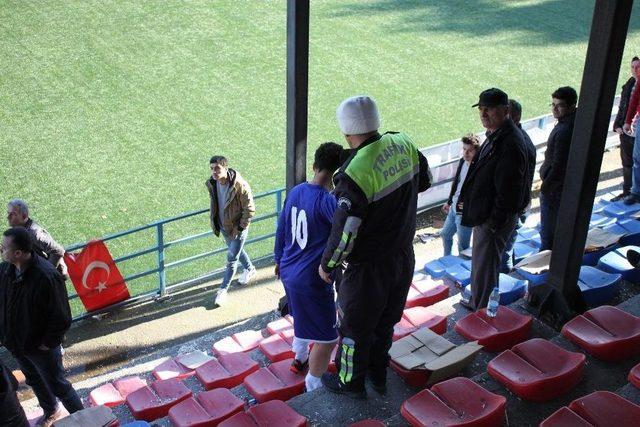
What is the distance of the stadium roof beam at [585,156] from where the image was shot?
3854 mm

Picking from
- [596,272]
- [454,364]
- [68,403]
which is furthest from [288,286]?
[596,272]

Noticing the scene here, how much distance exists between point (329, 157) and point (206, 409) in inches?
59.0

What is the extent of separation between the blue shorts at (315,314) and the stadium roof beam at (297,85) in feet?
4.16

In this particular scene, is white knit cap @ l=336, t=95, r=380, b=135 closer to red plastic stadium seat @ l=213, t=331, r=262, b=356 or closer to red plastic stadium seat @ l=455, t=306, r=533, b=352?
red plastic stadium seat @ l=455, t=306, r=533, b=352

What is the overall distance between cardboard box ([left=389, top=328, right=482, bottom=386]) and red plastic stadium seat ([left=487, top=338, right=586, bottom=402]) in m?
0.20

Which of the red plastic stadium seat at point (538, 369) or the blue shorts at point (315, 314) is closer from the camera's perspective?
the red plastic stadium seat at point (538, 369)

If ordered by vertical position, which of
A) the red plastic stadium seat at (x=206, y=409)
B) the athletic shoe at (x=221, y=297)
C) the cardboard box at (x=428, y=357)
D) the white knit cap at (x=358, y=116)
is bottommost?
the athletic shoe at (x=221, y=297)

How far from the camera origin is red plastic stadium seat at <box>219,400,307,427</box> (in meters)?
3.43

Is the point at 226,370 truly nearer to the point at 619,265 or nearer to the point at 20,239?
the point at 20,239

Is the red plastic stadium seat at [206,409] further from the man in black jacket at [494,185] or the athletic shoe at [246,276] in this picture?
the athletic shoe at [246,276]

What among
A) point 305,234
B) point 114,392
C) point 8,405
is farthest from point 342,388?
point 114,392

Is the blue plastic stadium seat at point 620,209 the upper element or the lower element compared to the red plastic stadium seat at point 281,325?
upper

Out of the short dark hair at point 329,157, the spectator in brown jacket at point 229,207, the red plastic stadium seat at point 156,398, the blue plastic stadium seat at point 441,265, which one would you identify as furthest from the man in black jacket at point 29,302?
the blue plastic stadium seat at point 441,265

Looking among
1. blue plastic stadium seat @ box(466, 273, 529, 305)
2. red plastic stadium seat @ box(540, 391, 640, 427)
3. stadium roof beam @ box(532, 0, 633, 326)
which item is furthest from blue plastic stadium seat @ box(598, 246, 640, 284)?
red plastic stadium seat @ box(540, 391, 640, 427)
